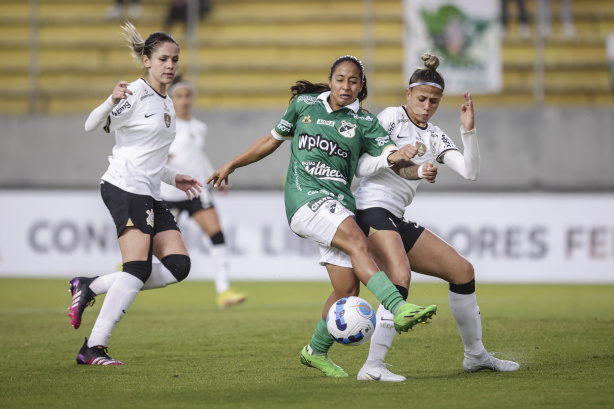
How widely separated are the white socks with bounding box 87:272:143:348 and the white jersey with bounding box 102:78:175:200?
0.65 meters

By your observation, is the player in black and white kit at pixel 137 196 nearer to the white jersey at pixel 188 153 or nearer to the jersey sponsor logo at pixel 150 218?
the jersey sponsor logo at pixel 150 218

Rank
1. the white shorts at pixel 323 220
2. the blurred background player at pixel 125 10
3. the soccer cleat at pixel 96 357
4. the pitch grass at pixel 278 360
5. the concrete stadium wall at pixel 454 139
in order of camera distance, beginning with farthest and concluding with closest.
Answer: the blurred background player at pixel 125 10
the concrete stadium wall at pixel 454 139
the soccer cleat at pixel 96 357
the white shorts at pixel 323 220
the pitch grass at pixel 278 360

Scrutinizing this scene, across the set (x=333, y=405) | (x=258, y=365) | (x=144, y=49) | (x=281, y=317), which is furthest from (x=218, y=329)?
(x=333, y=405)

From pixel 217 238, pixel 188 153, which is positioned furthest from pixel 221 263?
pixel 188 153

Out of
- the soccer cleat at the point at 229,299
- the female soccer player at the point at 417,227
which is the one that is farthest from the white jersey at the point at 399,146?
the soccer cleat at the point at 229,299

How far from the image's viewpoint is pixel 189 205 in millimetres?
10570

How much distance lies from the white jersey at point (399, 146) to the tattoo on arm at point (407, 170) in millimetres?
172

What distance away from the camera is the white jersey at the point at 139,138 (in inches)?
261

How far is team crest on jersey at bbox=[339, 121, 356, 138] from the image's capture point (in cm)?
603

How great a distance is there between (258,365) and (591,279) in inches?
316

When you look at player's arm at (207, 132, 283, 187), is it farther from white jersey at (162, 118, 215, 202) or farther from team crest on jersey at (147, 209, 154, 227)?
white jersey at (162, 118, 215, 202)

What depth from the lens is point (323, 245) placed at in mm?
5914

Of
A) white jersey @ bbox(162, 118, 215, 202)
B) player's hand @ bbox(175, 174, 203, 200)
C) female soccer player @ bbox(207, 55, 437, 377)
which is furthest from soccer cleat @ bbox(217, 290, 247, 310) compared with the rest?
female soccer player @ bbox(207, 55, 437, 377)

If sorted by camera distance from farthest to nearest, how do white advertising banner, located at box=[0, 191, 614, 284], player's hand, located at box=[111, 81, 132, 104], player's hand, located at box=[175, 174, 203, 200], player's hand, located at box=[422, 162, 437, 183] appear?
white advertising banner, located at box=[0, 191, 614, 284] < player's hand, located at box=[175, 174, 203, 200] < player's hand, located at box=[111, 81, 132, 104] < player's hand, located at box=[422, 162, 437, 183]
